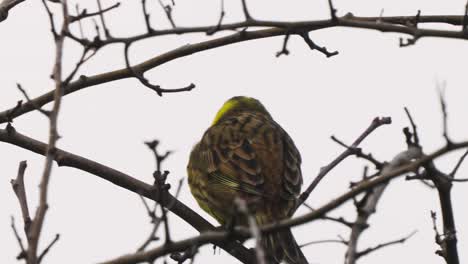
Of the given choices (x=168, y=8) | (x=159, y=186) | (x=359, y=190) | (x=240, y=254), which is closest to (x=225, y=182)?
(x=240, y=254)

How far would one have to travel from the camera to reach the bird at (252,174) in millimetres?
6922

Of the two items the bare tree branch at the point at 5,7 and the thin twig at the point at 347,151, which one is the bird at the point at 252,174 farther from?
the bare tree branch at the point at 5,7

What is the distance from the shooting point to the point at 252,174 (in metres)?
7.36

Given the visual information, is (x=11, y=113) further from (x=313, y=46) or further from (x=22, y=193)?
(x=313, y=46)

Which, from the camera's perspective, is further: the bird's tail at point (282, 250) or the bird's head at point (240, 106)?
the bird's head at point (240, 106)

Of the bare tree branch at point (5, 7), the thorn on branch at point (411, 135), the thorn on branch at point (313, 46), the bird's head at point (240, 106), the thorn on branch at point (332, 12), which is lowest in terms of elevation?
the thorn on branch at point (411, 135)

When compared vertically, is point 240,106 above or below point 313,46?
above

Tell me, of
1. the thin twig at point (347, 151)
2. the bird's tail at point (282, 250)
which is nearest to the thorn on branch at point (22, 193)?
the bird's tail at point (282, 250)

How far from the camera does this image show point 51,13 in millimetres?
5246

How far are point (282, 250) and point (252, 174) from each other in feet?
3.33

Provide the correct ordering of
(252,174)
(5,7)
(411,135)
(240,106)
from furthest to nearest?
(240,106) < (252,174) < (5,7) < (411,135)

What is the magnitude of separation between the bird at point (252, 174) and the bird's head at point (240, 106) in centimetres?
97

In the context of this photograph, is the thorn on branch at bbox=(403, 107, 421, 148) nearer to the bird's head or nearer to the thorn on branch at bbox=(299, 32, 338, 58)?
the thorn on branch at bbox=(299, 32, 338, 58)

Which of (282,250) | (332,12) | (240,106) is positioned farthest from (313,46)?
(240,106)
